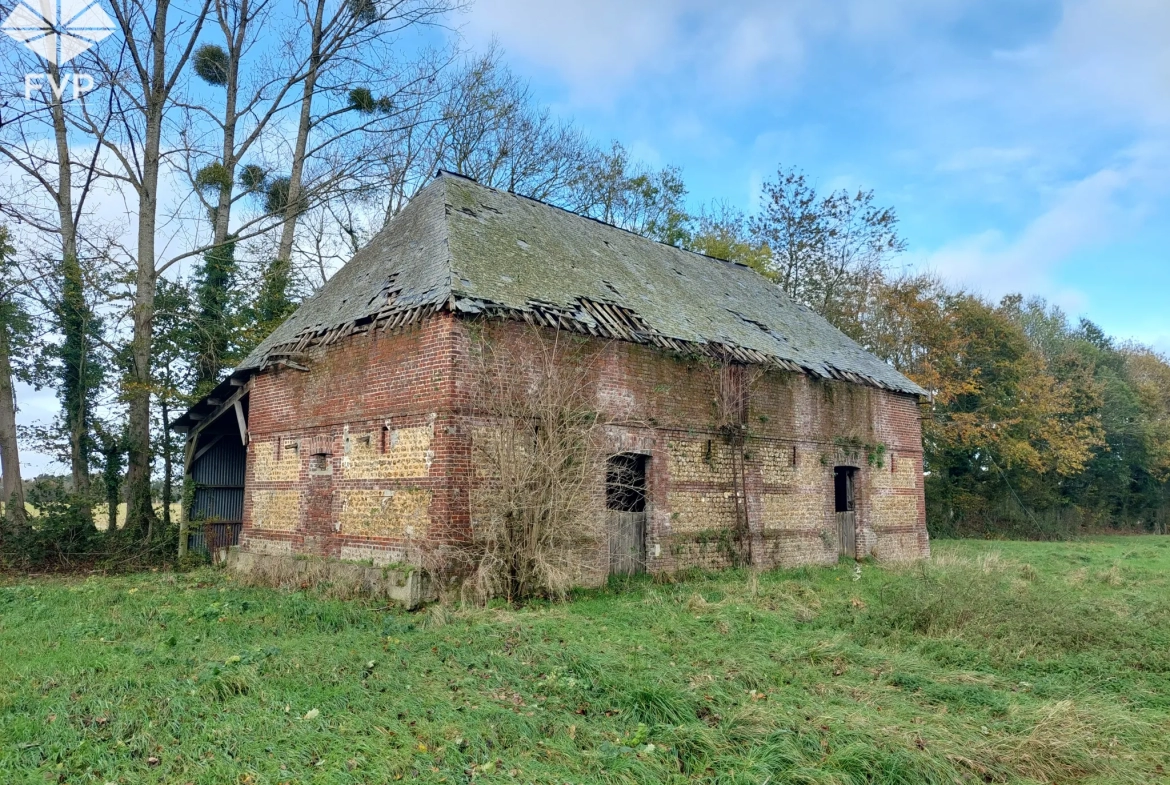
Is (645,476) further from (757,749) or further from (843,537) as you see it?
(757,749)

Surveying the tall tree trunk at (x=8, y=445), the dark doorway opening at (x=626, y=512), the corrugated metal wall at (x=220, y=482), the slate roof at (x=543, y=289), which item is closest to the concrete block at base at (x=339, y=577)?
the dark doorway opening at (x=626, y=512)

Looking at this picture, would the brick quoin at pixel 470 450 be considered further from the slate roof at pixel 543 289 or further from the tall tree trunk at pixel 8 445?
the tall tree trunk at pixel 8 445

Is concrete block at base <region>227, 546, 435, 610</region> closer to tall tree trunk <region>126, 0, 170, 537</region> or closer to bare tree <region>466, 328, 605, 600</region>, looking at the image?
bare tree <region>466, 328, 605, 600</region>

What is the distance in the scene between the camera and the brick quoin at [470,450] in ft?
35.3

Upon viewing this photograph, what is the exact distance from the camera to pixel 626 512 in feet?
41.4

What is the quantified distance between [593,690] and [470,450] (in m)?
5.03

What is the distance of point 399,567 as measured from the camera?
10352 mm

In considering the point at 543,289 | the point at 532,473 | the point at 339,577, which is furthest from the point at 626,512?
the point at 339,577

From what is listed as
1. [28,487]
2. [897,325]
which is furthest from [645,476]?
[897,325]

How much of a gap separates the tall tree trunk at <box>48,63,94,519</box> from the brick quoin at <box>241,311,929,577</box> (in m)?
6.11

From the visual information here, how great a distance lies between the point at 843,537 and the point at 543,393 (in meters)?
8.99

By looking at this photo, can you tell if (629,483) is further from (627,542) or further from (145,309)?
(145,309)

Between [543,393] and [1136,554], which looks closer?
[543,393]

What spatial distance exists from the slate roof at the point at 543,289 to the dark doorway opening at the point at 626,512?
2.15 m
